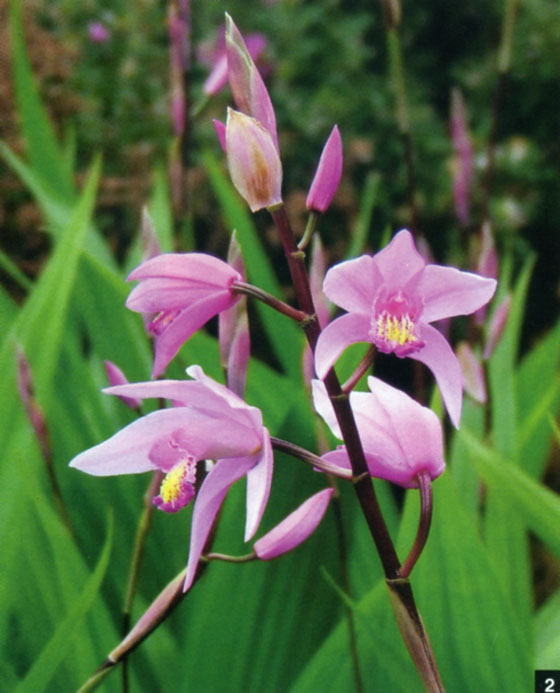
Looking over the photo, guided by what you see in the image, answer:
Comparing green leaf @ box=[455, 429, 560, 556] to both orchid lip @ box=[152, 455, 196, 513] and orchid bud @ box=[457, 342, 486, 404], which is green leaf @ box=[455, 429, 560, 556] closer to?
orchid bud @ box=[457, 342, 486, 404]

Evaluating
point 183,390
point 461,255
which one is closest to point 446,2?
point 461,255

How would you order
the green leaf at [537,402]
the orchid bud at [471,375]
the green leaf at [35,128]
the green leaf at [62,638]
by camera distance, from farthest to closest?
the green leaf at [35,128]
the green leaf at [537,402]
the orchid bud at [471,375]
the green leaf at [62,638]

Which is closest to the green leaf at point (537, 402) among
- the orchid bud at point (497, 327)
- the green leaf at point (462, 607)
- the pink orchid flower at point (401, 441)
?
the orchid bud at point (497, 327)

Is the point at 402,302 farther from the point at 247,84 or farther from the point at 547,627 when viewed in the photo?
the point at 547,627

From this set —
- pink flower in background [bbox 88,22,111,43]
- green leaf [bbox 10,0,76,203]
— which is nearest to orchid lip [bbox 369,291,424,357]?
green leaf [bbox 10,0,76,203]

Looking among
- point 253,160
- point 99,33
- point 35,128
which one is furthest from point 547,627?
point 99,33

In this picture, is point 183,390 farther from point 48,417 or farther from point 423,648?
point 48,417

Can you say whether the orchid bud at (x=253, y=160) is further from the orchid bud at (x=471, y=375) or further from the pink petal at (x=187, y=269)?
the orchid bud at (x=471, y=375)
